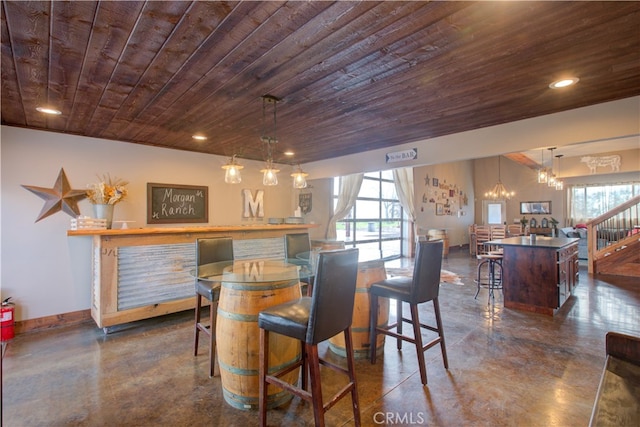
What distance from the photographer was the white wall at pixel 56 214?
340 cm

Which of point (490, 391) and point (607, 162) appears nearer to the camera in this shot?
point (490, 391)

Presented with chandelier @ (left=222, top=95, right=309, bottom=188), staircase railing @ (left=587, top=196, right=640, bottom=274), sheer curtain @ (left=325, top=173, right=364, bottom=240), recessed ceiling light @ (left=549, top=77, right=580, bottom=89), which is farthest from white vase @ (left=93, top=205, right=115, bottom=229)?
staircase railing @ (left=587, top=196, right=640, bottom=274)

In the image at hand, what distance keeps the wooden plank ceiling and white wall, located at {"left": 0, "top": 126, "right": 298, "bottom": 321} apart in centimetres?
38

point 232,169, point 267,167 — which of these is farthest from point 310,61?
point 232,169

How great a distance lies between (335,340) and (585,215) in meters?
10.3

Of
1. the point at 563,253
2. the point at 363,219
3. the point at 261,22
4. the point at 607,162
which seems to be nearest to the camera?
the point at 261,22

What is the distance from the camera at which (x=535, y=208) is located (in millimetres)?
10203

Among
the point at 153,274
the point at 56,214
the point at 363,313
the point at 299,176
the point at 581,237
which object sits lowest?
the point at 363,313

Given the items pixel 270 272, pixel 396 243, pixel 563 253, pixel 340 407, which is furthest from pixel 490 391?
pixel 396 243

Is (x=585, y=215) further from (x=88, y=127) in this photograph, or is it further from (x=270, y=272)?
(x=88, y=127)

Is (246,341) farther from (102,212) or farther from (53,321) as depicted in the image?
(53,321)

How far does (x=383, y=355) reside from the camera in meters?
2.79

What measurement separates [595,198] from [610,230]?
136 inches

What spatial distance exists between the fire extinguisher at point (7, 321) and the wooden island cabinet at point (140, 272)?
70cm
